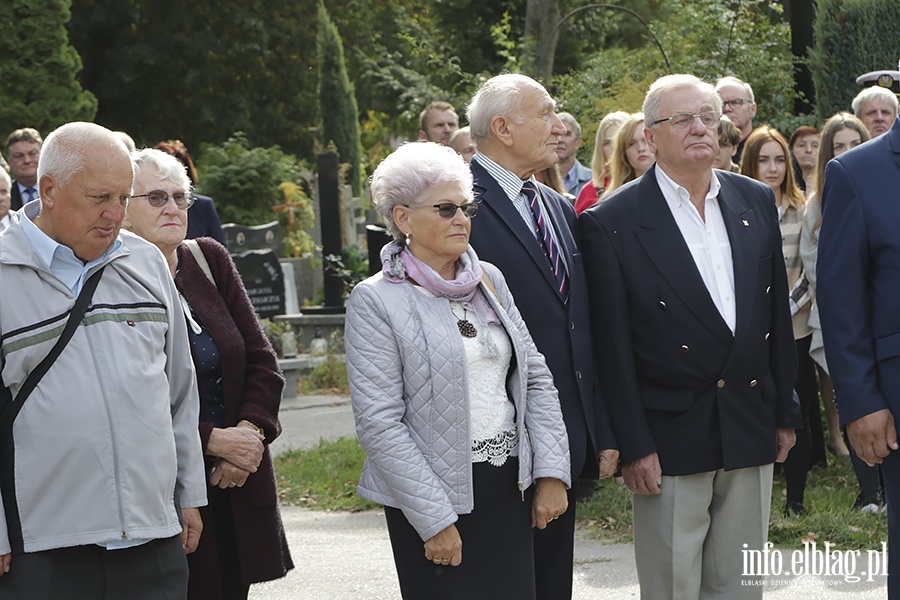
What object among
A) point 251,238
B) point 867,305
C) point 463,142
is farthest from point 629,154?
point 251,238

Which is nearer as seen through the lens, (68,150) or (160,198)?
(68,150)

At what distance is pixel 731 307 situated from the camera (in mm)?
4496

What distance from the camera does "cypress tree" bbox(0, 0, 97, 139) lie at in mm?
21312

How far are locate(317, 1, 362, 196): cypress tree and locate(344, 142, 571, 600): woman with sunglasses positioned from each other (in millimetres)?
28299

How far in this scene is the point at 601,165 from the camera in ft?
25.4

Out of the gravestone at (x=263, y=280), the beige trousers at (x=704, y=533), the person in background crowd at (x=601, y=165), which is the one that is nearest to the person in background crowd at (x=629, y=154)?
the person in background crowd at (x=601, y=165)

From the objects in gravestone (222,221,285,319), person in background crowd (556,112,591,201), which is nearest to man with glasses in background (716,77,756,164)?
person in background crowd (556,112,591,201)

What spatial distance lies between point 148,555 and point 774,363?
2446 millimetres

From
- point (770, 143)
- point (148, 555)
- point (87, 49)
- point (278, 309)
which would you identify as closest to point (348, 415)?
point (278, 309)

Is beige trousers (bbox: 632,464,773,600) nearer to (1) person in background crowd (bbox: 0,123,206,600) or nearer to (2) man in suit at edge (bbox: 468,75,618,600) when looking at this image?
(2) man in suit at edge (bbox: 468,75,618,600)

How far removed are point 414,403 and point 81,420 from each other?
103cm

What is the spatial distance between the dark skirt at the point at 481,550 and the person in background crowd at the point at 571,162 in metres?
5.12

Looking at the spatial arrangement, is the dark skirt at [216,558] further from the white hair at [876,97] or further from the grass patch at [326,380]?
the grass patch at [326,380]

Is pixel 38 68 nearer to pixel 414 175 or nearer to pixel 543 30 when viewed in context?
pixel 543 30
